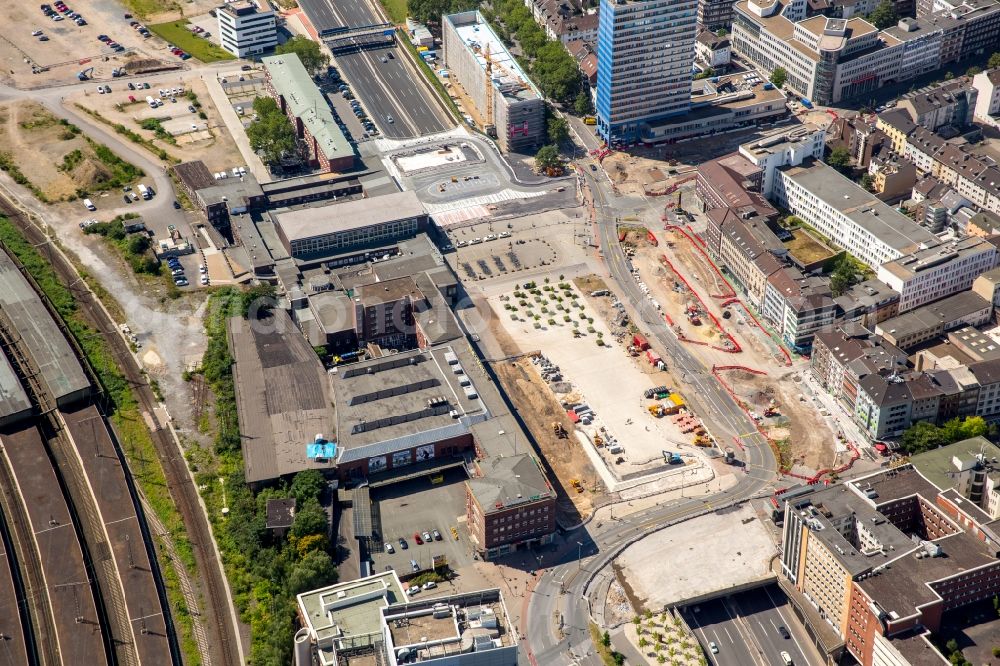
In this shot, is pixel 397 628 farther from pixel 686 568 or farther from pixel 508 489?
pixel 686 568

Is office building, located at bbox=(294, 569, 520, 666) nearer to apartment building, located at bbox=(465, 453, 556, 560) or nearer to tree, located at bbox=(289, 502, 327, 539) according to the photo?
tree, located at bbox=(289, 502, 327, 539)

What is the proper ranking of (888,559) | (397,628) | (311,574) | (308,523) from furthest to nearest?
1. (308,523)
2. (311,574)
3. (888,559)
4. (397,628)

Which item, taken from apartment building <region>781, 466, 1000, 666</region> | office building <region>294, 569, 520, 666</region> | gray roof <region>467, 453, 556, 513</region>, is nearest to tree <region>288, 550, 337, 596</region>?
office building <region>294, 569, 520, 666</region>

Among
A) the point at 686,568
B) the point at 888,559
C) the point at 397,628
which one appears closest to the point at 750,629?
the point at 686,568

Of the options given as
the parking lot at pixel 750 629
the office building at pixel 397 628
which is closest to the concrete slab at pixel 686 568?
the parking lot at pixel 750 629

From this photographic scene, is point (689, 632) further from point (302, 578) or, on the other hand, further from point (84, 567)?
point (84, 567)

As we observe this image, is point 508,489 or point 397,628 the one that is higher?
point 397,628
